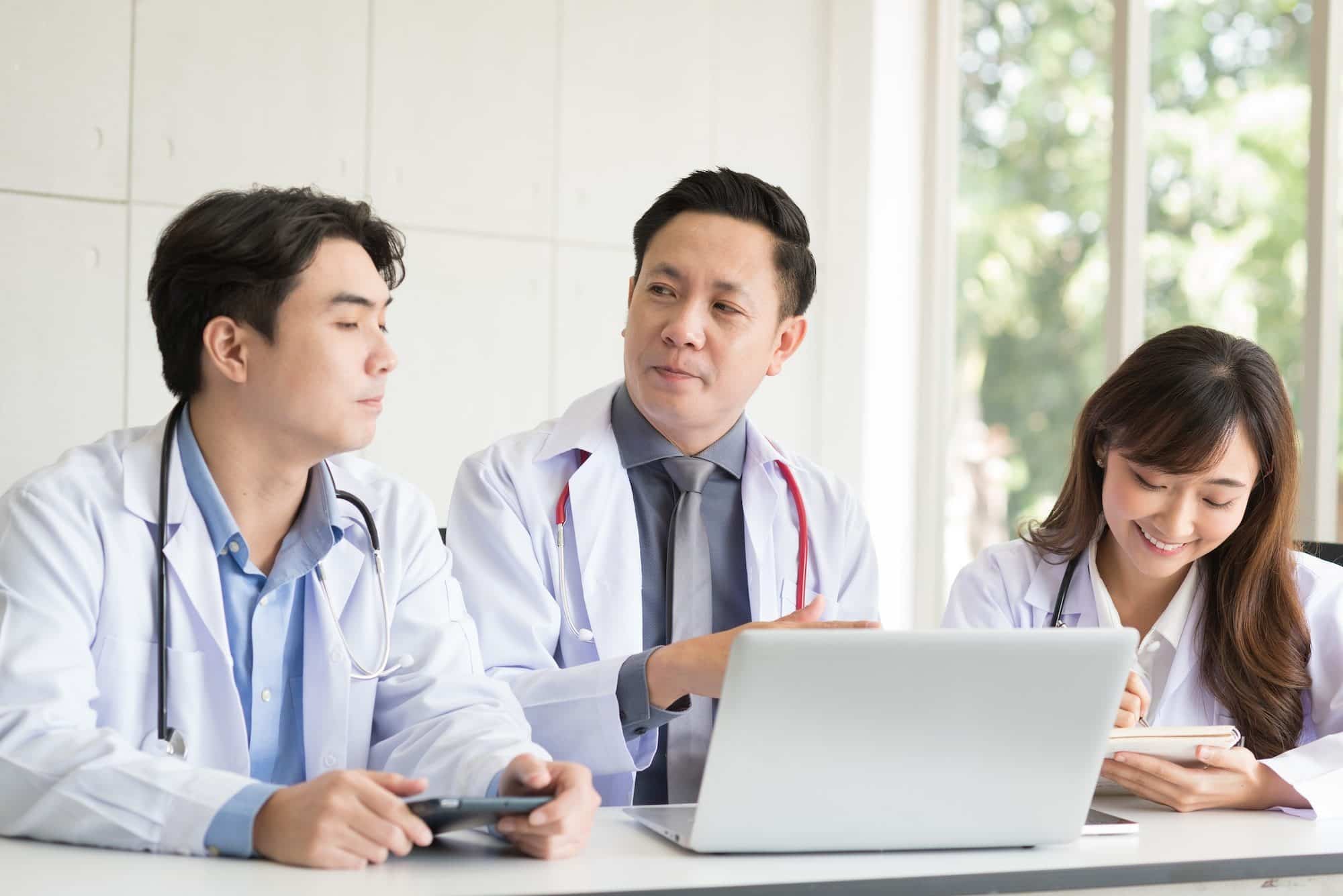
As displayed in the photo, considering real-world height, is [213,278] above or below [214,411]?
above

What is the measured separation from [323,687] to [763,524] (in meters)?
0.78

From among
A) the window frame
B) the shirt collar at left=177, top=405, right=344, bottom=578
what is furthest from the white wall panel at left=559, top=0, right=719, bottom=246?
the shirt collar at left=177, top=405, right=344, bottom=578

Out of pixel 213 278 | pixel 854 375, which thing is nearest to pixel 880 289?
pixel 854 375

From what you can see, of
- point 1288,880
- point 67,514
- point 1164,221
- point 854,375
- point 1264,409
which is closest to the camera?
point 1288,880

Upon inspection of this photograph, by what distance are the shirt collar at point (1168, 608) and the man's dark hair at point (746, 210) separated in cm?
65

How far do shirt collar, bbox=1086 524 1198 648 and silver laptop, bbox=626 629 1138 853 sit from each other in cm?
Result: 79

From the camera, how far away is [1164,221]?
3.81 metres

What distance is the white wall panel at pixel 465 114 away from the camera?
3697 mm

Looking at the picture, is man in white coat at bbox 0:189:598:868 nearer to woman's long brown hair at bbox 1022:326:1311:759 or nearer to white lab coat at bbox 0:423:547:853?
white lab coat at bbox 0:423:547:853

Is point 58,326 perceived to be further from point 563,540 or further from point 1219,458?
point 1219,458

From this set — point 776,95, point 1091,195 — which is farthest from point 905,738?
point 776,95

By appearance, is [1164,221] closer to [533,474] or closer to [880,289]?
[880,289]

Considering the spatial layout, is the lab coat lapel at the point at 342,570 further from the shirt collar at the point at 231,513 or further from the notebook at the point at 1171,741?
the notebook at the point at 1171,741

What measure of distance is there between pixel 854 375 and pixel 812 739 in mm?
3178
